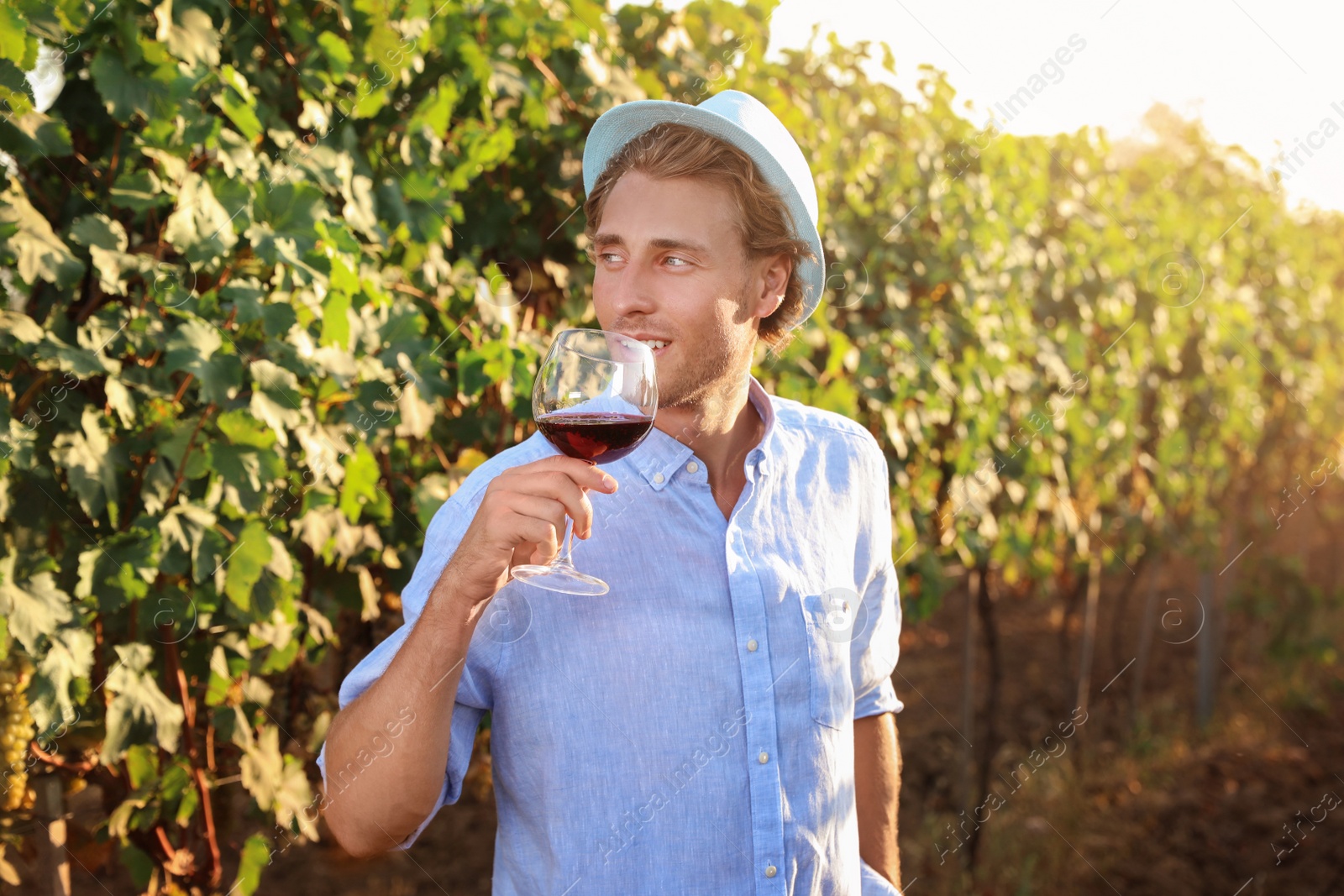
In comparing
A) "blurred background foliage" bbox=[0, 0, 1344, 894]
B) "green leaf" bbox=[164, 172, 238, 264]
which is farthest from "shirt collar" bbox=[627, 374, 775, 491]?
"green leaf" bbox=[164, 172, 238, 264]

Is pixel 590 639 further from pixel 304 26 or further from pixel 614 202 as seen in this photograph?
pixel 304 26

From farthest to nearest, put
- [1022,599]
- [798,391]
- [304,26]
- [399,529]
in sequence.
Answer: [1022,599] → [798,391] → [399,529] → [304,26]

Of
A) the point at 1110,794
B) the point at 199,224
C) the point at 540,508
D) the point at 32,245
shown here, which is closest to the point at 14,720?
the point at 32,245

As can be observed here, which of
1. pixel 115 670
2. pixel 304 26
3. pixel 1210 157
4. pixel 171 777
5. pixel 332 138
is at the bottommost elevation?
pixel 171 777

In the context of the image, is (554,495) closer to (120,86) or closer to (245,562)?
(245,562)

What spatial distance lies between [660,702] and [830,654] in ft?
1.14

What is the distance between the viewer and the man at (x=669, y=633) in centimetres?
143

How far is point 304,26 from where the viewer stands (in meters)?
2.16

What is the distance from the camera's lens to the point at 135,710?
6.35 feet

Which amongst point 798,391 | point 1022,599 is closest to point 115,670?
point 798,391

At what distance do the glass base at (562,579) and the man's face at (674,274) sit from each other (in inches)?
15.6

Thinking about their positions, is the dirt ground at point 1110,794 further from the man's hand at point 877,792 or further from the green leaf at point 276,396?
the green leaf at point 276,396

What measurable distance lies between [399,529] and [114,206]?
87cm

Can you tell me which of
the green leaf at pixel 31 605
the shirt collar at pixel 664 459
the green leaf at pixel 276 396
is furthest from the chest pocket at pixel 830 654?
the green leaf at pixel 31 605
